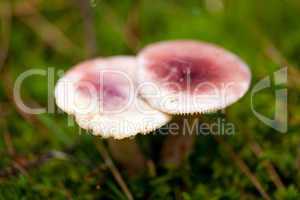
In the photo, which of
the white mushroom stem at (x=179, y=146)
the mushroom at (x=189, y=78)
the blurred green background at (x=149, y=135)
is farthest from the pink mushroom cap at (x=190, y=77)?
the blurred green background at (x=149, y=135)

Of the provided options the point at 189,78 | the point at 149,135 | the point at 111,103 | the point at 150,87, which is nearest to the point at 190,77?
the point at 189,78

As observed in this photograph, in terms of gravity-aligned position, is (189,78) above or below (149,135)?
above

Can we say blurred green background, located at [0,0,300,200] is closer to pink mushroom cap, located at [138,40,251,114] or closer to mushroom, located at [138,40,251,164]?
mushroom, located at [138,40,251,164]

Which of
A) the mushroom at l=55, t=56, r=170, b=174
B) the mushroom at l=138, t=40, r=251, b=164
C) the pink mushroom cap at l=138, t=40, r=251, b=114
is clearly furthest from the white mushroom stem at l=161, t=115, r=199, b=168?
the pink mushroom cap at l=138, t=40, r=251, b=114

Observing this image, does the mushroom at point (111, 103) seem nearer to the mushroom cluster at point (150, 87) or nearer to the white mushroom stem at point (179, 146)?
the mushroom cluster at point (150, 87)

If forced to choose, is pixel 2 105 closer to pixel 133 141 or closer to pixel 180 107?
pixel 133 141

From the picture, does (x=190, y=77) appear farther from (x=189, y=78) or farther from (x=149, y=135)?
(x=149, y=135)
